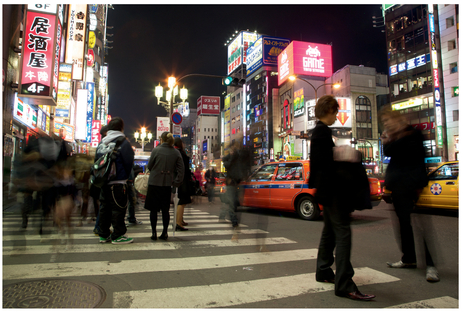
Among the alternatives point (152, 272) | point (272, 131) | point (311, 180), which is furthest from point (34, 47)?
point (272, 131)

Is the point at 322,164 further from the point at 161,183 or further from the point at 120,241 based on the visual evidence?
the point at 120,241

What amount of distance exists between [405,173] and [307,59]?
67.3 metres

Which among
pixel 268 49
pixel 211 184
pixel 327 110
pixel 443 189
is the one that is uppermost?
pixel 268 49

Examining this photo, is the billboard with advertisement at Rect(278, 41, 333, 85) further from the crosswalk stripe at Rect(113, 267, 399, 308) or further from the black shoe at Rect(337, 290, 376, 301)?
the black shoe at Rect(337, 290, 376, 301)

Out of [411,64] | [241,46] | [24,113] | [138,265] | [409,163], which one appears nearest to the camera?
[409,163]

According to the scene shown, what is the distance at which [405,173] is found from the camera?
357cm

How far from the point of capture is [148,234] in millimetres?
5641

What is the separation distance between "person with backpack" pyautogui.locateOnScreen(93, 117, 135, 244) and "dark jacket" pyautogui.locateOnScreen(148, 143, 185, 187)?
55 centimetres

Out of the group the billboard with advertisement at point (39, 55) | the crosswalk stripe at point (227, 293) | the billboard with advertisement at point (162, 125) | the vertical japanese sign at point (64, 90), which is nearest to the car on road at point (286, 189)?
the crosswalk stripe at point (227, 293)

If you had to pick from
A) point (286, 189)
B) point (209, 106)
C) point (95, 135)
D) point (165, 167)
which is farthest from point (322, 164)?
point (95, 135)

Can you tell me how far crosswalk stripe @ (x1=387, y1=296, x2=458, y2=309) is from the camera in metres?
2.64

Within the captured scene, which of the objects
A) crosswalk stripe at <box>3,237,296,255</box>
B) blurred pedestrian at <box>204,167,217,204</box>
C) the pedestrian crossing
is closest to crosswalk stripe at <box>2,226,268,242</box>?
the pedestrian crossing

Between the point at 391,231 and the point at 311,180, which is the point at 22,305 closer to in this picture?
the point at 311,180

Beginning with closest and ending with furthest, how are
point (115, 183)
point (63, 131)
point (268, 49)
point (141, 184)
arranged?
1. point (115, 183)
2. point (141, 184)
3. point (63, 131)
4. point (268, 49)
